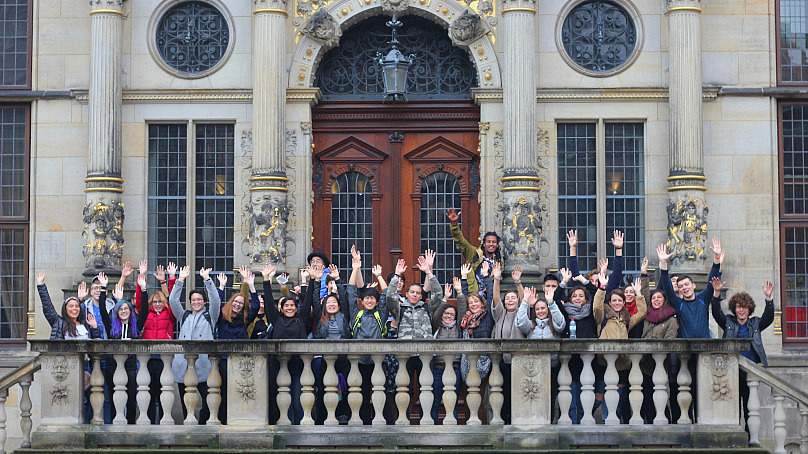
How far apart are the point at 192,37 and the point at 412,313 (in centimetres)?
661

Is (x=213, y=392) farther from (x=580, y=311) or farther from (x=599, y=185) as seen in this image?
(x=599, y=185)

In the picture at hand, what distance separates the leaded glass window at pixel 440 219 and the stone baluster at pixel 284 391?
5301mm

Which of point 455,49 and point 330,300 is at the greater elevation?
point 455,49

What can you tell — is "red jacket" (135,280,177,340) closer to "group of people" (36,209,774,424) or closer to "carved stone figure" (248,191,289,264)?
"group of people" (36,209,774,424)

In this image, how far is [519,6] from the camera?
56.5ft

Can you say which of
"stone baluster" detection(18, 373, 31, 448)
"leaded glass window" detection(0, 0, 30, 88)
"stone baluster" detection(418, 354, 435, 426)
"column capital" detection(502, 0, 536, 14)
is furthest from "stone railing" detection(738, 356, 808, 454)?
"leaded glass window" detection(0, 0, 30, 88)

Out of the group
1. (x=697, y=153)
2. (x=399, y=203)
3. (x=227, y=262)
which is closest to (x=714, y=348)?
(x=697, y=153)

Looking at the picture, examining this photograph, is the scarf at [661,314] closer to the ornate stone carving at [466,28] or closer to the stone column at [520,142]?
the stone column at [520,142]

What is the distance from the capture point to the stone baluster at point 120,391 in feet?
41.9

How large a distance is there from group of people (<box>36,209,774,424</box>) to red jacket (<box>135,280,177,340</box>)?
0.04 feet

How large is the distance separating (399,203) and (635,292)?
5052mm

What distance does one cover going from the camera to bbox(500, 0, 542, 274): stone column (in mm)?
16969

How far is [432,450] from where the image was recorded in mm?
12555

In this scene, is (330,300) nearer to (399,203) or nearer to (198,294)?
(198,294)
